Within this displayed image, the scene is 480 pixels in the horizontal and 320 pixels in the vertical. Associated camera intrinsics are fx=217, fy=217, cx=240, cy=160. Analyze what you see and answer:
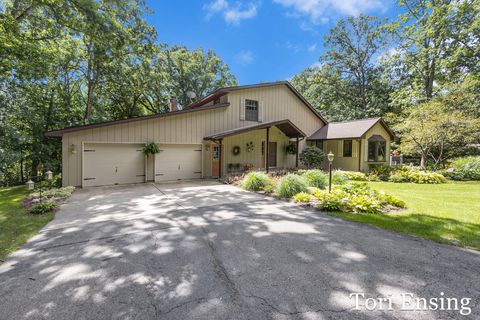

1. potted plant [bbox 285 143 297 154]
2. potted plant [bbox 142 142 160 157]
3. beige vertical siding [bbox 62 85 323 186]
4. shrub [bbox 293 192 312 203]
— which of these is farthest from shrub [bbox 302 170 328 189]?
potted plant [bbox 142 142 160 157]

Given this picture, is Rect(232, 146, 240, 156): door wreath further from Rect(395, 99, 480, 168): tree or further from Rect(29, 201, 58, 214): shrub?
Rect(395, 99, 480, 168): tree

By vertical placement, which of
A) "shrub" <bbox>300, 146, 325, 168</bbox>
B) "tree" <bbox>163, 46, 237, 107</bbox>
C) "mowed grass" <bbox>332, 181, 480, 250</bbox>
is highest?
"tree" <bbox>163, 46, 237, 107</bbox>

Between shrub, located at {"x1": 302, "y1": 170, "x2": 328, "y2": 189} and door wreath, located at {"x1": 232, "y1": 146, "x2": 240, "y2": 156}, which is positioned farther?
door wreath, located at {"x1": 232, "y1": 146, "x2": 240, "y2": 156}

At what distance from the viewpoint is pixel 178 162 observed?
11.8m

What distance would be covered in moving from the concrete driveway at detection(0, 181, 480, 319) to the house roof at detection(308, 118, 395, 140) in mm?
10958

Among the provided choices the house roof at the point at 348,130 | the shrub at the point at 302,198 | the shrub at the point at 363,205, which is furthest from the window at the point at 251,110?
the shrub at the point at 363,205

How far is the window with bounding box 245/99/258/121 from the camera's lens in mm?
14062

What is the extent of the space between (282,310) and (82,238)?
12.7 feet

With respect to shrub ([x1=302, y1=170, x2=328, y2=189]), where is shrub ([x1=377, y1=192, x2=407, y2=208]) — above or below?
below

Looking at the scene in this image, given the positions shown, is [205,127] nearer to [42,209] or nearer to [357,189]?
[42,209]

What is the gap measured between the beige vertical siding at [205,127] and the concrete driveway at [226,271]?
18.5 ft

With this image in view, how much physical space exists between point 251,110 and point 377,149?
8.91 m

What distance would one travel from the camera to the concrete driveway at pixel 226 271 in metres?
2.19

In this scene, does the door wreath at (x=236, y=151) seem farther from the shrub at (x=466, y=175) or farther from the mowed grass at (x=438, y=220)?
the shrub at (x=466, y=175)
